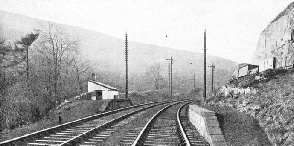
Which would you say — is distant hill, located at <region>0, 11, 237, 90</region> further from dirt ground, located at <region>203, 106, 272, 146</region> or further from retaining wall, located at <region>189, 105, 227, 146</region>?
retaining wall, located at <region>189, 105, 227, 146</region>

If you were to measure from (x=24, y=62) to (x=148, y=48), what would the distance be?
330 feet

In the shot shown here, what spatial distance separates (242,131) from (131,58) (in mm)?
118715

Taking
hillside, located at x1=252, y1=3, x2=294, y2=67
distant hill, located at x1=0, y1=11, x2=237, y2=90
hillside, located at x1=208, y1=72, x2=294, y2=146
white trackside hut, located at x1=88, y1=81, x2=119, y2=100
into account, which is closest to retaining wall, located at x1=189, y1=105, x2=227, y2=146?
hillside, located at x1=208, y1=72, x2=294, y2=146

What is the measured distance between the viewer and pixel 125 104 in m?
28.7

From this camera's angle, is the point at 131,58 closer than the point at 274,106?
No

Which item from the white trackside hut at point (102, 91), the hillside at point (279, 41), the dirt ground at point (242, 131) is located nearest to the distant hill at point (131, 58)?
the white trackside hut at point (102, 91)

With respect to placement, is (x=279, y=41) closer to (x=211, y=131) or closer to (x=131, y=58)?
(x=211, y=131)

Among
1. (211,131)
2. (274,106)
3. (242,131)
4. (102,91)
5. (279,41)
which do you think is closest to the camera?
(211,131)

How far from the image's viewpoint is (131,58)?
420 ft

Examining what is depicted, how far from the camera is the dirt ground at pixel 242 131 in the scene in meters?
8.98

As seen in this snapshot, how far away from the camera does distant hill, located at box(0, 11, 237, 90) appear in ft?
318

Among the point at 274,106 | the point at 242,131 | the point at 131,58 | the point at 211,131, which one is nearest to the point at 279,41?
the point at 274,106

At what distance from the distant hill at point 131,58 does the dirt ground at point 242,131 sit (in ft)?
235

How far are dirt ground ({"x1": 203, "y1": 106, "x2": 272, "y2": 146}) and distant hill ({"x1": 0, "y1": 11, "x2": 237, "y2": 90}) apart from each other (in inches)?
2816
